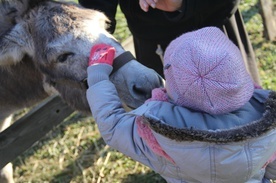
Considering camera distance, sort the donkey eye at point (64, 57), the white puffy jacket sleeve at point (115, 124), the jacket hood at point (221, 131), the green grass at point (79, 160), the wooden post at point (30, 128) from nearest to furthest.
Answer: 1. the jacket hood at point (221, 131)
2. the white puffy jacket sleeve at point (115, 124)
3. the donkey eye at point (64, 57)
4. the wooden post at point (30, 128)
5. the green grass at point (79, 160)

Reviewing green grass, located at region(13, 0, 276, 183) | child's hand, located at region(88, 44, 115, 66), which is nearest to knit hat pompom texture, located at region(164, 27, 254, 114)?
child's hand, located at region(88, 44, 115, 66)

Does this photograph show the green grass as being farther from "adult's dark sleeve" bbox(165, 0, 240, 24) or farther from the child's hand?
the child's hand

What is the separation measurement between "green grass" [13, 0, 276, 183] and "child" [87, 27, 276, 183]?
1.69 metres

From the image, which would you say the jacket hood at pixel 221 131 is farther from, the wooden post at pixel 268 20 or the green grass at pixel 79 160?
the wooden post at pixel 268 20

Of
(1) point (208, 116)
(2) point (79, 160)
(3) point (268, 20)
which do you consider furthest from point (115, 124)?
(3) point (268, 20)

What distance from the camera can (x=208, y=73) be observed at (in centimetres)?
136

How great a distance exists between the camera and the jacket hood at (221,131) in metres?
1.35

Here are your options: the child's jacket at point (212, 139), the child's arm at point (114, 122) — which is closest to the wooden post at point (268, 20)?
the child's jacket at point (212, 139)

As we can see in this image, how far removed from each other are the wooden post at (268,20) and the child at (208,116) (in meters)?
3.10

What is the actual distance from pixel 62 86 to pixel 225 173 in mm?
1201

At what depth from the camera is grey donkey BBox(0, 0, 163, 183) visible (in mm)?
2031

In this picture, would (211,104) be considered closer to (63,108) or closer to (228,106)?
(228,106)

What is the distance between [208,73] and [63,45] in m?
1.02

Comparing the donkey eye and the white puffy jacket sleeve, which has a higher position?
the donkey eye
